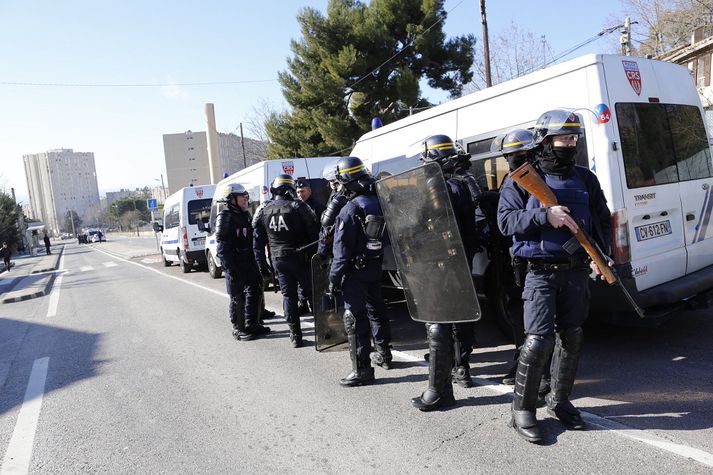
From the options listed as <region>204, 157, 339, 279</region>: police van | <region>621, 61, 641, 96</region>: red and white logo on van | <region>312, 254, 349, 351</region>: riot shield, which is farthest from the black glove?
<region>204, 157, 339, 279</region>: police van

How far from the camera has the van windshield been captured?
4.14 m

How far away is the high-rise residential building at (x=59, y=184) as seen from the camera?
458 ft

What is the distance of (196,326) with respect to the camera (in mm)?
7422

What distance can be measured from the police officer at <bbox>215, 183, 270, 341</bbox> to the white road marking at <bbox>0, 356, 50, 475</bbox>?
7.20 feet

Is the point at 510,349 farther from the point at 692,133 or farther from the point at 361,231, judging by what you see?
the point at 692,133

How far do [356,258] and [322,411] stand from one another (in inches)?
50.1

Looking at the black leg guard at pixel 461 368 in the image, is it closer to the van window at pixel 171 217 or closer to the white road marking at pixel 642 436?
the white road marking at pixel 642 436

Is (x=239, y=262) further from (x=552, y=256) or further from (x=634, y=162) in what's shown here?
(x=634, y=162)

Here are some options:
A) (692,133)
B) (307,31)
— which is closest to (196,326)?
(692,133)

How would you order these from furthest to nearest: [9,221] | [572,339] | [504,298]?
1. [9,221]
2. [504,298]
3. [572,339]

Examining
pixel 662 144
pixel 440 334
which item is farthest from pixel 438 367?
pixel 662 144

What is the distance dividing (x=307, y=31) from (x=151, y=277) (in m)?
12.5

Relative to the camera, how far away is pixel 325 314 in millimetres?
5297

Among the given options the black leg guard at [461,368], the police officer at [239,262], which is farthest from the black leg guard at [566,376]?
the police officer at [239,262]
